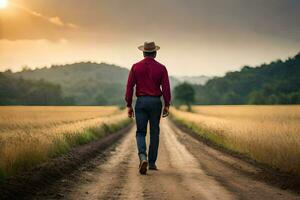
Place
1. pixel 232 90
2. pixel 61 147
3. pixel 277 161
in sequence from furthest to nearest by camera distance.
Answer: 1. pixel 232 90
2. pixel 61 147
3. pixel 277 161

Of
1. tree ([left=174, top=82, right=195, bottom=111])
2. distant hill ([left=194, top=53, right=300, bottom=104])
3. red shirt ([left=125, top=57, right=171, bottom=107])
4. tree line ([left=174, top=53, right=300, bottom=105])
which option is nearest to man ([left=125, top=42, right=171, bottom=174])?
red shirt ([left=125, top=57, right=171, bottom=107])

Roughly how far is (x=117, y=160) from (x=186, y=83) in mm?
117408

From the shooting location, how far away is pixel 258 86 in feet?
490

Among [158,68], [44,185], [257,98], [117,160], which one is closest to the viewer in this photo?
[44,185]

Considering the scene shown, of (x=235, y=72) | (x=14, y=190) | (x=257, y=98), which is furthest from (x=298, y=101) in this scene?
(x=14, y=190)

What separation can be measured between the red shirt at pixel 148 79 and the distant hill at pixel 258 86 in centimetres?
10425

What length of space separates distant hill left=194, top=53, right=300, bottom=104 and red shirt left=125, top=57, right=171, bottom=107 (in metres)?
104

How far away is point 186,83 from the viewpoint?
13012 centimetres

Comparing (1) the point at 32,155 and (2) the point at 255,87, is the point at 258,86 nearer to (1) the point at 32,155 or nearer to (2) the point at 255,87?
(2) the point at 255,87

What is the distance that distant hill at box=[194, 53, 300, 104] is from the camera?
120 meters

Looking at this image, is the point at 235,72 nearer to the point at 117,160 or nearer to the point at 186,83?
the point at 186,83

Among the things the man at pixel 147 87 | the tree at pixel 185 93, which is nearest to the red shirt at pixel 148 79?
the man at pixel 147 87

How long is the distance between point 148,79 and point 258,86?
142741mm

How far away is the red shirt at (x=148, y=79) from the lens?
35.0ft
